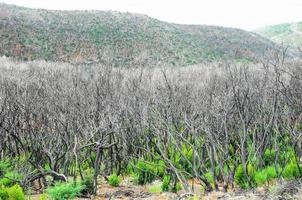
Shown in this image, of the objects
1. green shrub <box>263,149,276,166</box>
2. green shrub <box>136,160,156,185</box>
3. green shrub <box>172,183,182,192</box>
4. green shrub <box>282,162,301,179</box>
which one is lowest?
green shrub <box>136,160,156,185</box>

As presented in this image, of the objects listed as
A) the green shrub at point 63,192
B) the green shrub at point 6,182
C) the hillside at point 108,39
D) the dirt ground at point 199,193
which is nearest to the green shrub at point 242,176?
the dirt ground at point 199,193

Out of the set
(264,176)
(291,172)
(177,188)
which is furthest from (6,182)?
(291,172)

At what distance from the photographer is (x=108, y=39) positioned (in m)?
60.1

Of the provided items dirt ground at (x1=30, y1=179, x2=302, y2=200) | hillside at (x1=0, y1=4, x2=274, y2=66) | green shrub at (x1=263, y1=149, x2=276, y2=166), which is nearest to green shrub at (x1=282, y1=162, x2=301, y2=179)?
dirt ground at (x1=30, y1=179, x2=302, y2=200)

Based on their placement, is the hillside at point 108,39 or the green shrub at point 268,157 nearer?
the green shrub at point 268,157

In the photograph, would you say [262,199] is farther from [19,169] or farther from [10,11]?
[10,11]

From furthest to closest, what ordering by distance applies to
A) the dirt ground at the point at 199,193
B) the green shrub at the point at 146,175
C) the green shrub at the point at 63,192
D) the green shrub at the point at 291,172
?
the green shrub at the point at 146,175, the green shrub at the point at 291,172, the green shrub at the point at 63,192, the dirt ground at the point at 199,193

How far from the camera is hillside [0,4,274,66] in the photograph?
51531 mm

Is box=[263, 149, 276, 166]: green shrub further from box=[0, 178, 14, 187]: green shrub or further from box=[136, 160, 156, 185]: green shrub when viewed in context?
box=[0, 178, 14, 187]: green shrub

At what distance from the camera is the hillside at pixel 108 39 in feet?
169

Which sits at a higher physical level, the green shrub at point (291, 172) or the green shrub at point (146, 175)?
the green shrub at point (291, 172)

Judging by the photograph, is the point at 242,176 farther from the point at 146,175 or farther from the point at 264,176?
the point at 146,175

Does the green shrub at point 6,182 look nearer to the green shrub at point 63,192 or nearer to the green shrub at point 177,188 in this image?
the green shrub at point 63,192

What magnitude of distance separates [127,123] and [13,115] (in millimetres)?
3411
